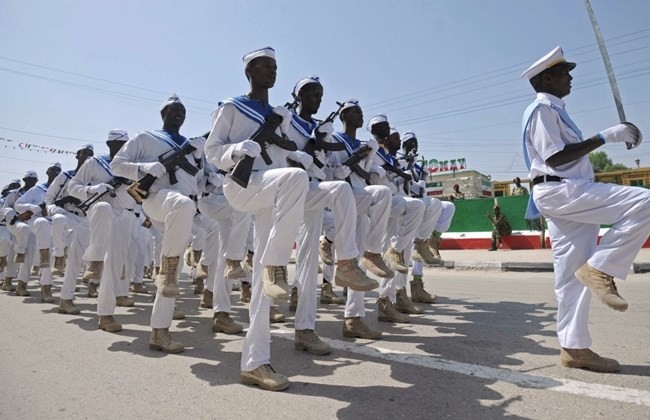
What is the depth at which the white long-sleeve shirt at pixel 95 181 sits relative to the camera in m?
6.39

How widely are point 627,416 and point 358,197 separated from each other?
3.02 meters

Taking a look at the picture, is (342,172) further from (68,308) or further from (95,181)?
(68,308)

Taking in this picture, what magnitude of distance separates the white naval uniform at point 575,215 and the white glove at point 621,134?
0.24m

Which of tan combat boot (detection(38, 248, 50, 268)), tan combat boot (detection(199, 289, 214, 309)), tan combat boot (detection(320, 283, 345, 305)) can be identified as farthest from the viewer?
tan combat boot (detection(38, 248, 50, 268))

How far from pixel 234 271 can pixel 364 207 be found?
1523 millimetres

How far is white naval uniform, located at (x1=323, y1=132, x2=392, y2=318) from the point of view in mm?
4469

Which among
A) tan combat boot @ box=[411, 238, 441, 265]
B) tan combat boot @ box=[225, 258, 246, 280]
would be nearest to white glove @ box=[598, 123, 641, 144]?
tan combat boot @ box=[225, 258, 246, 280]

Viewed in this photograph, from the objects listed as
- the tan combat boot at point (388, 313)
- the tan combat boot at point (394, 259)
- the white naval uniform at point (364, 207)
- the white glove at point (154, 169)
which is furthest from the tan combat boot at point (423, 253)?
the white glove at point (154, 169)

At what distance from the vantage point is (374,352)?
161 inches

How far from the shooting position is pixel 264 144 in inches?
149

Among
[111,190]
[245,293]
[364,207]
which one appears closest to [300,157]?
[364,207]

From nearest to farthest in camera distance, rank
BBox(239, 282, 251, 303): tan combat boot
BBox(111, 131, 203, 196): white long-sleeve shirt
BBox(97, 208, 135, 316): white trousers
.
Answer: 1. BBox(111, 131, 203, 196): white long-sleeve shirt
2. BBox(97, 208, 135, 316): white trousers
3. BBox(239, 282, 251, 303): tan combat boot

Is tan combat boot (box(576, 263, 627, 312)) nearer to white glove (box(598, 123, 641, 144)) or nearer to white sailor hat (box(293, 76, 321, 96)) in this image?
white glove (box(598, 123, 641, 144))

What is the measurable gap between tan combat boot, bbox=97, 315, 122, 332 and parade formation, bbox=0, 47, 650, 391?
0.05ft
